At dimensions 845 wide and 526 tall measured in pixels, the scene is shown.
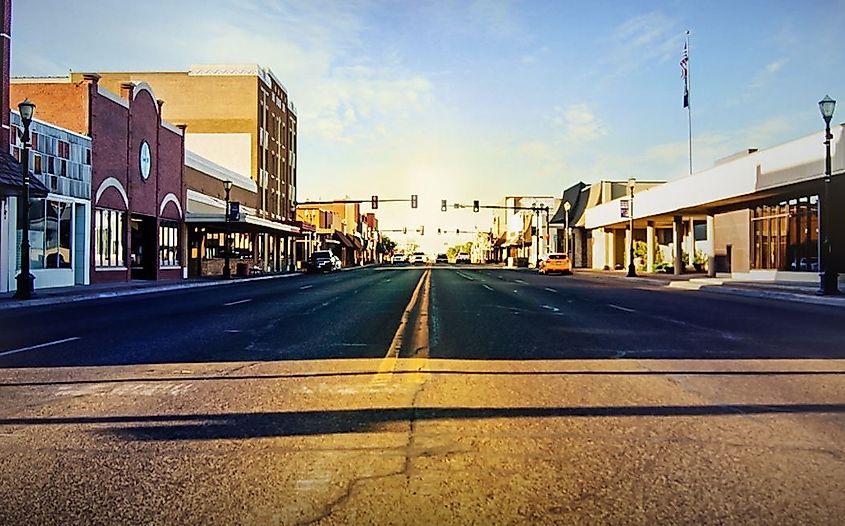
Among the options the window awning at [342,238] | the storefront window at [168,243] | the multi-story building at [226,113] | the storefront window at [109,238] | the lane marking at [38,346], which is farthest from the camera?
the window awning at [342,238]

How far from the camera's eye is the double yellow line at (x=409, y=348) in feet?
31.7

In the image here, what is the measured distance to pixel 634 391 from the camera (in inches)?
343

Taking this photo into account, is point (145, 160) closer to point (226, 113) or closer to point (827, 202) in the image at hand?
point (226, 113)

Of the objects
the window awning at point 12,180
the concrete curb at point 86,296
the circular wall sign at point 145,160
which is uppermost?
the circular wall sign at point 145,160

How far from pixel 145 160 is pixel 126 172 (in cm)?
291

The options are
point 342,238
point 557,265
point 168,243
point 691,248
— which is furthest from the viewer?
point 342,238

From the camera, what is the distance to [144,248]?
42938mm

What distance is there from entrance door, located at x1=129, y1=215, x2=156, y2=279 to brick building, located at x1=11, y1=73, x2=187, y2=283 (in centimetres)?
5

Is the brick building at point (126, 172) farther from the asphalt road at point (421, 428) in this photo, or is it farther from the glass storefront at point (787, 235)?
the glass storefront at point (787, 235)

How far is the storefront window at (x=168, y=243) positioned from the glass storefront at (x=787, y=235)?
32.3 m

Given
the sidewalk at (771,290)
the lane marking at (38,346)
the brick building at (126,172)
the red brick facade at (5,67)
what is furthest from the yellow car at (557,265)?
the lane marking at (38,346)


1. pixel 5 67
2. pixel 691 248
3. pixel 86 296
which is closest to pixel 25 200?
pixel 86 296

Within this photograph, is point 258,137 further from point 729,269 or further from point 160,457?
point 160,457

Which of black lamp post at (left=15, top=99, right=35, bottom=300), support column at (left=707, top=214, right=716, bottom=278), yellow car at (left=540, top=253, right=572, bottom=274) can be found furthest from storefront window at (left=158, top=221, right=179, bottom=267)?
support column at (left=707, top=214, right=716, bottom=278)
